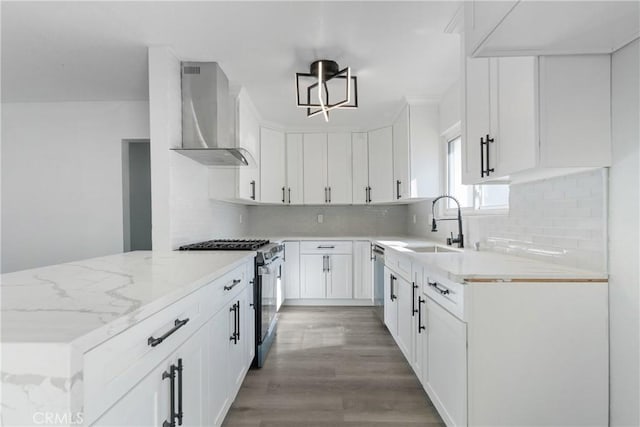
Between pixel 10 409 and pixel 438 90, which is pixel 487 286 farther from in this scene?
pixel 438 90

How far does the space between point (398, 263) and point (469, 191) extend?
95cm

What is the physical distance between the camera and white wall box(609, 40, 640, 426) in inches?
49.4

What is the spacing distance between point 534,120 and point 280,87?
7.24 ft

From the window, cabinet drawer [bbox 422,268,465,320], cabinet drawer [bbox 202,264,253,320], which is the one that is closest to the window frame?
the window

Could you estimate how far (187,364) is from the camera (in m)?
1.23

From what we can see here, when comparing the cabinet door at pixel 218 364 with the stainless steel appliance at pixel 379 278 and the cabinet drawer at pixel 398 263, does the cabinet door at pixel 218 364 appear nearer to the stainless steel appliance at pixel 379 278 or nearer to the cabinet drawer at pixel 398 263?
the cabinet drawer at pixel 398 263

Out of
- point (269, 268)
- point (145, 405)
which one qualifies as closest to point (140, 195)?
point (269, 268)

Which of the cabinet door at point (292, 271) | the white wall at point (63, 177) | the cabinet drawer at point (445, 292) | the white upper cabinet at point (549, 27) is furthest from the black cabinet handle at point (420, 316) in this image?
the white wall at point (63, 177)

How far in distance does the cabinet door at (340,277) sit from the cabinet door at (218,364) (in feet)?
7.66

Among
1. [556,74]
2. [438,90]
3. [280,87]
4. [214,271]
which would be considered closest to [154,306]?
[214,271]

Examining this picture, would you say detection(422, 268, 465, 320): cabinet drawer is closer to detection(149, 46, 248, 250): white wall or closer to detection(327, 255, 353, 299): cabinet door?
detection(149, 46, 248, 250): white wall

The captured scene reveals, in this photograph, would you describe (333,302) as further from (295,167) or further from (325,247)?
(295,167)

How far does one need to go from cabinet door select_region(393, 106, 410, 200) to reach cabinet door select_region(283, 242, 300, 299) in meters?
1.41

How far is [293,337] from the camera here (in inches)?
119
